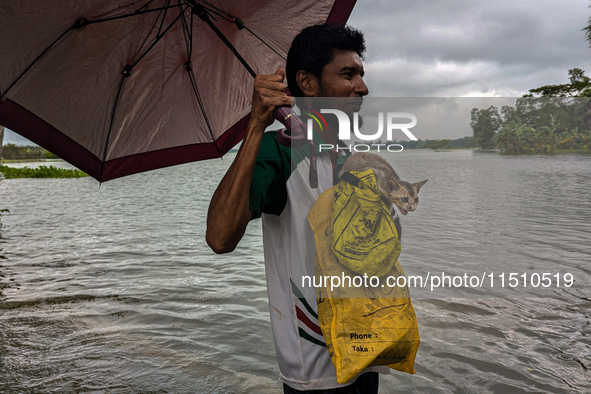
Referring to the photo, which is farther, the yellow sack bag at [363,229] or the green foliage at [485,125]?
the green foliage at [485,125]

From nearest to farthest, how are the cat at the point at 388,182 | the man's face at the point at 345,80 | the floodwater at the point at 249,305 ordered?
the cat at the point at 388,182 → the man's face at the point at 345,80 → the floodwater at the point at 249,305

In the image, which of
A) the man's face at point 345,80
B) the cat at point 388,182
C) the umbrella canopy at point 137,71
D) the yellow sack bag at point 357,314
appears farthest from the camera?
the umbrella canopy at point 137,71

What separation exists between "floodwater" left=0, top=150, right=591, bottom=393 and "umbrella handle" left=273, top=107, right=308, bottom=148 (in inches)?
11.7

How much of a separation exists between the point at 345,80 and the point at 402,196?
0.45 metres

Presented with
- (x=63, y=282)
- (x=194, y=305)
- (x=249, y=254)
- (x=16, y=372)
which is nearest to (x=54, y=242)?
(x=63, y=282)

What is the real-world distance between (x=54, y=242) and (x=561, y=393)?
7585 mm

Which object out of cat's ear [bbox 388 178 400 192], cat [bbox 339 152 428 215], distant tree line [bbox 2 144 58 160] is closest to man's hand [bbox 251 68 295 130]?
cat [bbox 339 152 428 215]

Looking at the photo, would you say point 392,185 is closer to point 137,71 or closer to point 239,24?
point 239,24

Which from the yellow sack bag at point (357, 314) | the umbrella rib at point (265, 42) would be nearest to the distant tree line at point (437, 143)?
the yellow sack bag at point (357, 314)

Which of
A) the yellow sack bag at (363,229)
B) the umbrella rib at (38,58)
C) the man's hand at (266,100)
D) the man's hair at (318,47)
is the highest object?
the umbrella rib at (38,58)

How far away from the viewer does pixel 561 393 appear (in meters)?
2.96

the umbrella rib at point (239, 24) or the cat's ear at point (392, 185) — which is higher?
the umbrella rib at point (239, 24)

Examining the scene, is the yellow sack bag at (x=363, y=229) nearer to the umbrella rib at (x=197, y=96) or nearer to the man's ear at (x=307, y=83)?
the man's ear at (x=307, y=83)

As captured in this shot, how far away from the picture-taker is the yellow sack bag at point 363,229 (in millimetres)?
1198
